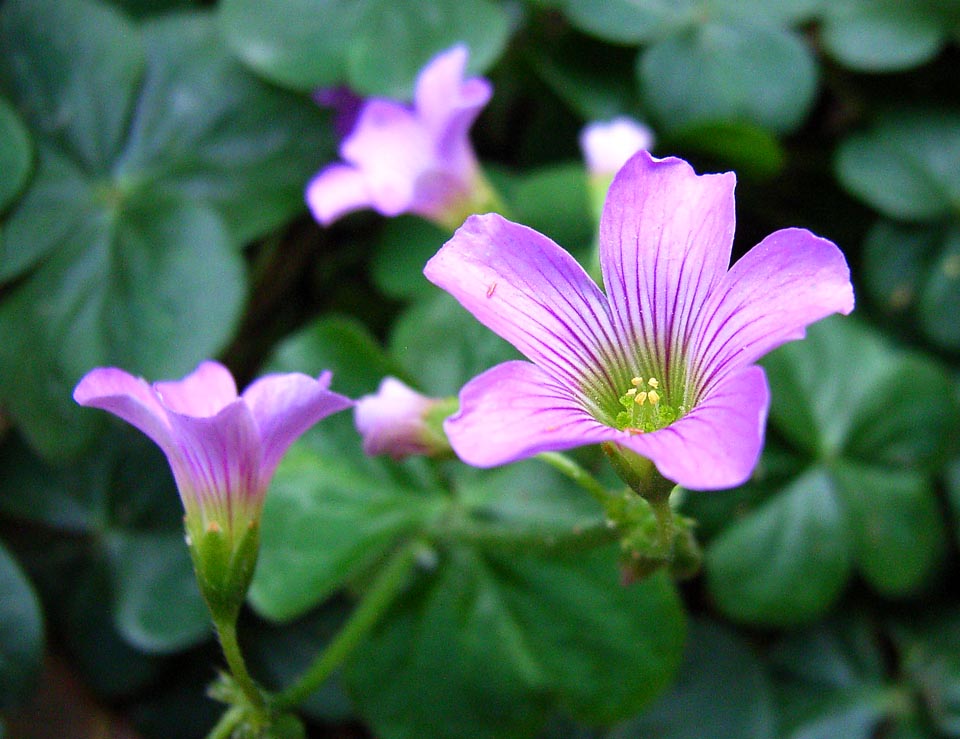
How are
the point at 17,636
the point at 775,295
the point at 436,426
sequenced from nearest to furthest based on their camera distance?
the point at 775,295
the point at 436,426
the point at 17,636

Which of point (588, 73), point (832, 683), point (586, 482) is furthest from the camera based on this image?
point (588, 73)

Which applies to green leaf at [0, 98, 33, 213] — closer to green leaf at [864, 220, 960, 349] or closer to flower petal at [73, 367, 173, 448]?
flower petal at [73, 367, 173, 448]

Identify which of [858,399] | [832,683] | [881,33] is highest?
[881,33]

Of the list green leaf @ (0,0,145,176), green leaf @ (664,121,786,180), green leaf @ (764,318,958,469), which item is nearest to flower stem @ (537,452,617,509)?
green leaf @ (764,318,958,469)

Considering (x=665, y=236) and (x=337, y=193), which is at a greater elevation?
(x=665, y=236)

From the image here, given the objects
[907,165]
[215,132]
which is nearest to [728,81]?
[907,165]

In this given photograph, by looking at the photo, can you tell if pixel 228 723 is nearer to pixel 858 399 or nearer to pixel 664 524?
pixel 664 524

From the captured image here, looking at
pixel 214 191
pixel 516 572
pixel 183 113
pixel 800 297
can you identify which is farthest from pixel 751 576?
pixel 183 113
